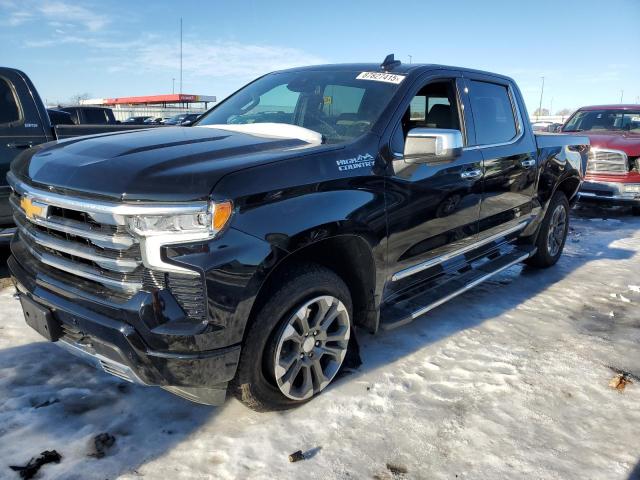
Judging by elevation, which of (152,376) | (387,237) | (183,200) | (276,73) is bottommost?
(152,376)

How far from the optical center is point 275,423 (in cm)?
272

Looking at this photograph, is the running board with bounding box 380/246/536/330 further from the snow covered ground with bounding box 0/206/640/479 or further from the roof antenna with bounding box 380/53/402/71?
the roof antenna with bounding box 380/53/402/71

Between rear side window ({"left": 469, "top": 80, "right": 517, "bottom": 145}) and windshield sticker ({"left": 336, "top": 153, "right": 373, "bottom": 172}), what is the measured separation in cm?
149

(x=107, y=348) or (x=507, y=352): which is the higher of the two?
(x=107, y=348)

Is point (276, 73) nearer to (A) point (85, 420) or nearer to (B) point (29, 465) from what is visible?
(A) point (85, 420)

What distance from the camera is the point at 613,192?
29.7ft

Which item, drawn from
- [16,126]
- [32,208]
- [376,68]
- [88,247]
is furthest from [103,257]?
[16,126]

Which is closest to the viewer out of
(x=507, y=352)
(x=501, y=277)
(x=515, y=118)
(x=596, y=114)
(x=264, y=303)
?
(x=264, y=303)

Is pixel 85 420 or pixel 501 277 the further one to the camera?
pixel 501 277

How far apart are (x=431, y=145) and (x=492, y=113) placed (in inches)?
65.9

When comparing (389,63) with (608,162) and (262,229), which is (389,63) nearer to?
(262,229)

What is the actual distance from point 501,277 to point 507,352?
196 cm

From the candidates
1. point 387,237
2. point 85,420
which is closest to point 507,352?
point 387,237

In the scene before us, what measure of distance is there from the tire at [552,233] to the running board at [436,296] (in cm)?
81
